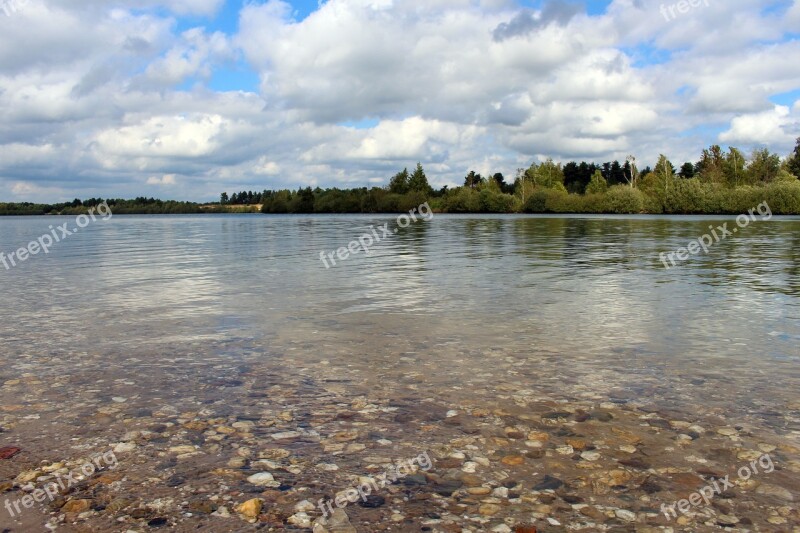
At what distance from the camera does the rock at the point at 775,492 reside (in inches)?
204

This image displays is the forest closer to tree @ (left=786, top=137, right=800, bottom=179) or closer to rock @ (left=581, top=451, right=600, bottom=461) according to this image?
tree @ (left=786, top=137, right=800, bottom=179)

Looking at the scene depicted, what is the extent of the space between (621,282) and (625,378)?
11.7m

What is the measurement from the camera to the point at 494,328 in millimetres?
12336

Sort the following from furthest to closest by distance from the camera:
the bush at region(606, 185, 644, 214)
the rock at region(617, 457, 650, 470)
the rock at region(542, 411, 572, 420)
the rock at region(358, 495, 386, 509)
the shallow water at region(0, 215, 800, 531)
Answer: the bush at region(606, 185, 644, 214) → the shallow water at region(0, 215, 800, 531) → the rock at region(542, 411, 572, 420) → the rock at region(617, 457, 650, 470) → the rock at region(358, 495, 386, 509)

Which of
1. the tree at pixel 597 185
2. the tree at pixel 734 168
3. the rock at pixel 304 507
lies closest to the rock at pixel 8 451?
the rock at pixel 304 507

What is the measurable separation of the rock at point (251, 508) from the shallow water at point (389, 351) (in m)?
0.63

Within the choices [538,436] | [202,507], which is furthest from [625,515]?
[202,507]

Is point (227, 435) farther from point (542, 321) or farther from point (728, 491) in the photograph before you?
point (542, 321)

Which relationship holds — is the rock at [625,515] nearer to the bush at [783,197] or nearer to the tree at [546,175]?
the bush at [783,197]

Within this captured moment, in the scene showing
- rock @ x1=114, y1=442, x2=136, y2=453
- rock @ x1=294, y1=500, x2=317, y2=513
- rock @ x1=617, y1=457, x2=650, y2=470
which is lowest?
rock @ x1=617, y1=457, x2=650, y2=470

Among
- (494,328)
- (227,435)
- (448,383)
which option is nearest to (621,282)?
(494,328)

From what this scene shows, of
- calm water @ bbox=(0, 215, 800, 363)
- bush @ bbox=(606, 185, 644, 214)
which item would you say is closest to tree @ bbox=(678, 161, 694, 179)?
bush @ bbox=(606, 185, 644, 214)

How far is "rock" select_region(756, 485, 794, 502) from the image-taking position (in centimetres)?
Result: 518

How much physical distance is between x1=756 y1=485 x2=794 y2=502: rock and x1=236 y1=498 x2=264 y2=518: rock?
13.9 feet
